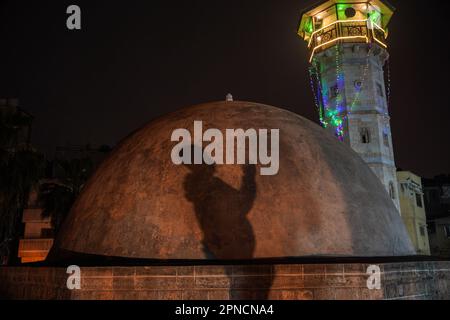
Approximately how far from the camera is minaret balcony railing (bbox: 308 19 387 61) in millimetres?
31609

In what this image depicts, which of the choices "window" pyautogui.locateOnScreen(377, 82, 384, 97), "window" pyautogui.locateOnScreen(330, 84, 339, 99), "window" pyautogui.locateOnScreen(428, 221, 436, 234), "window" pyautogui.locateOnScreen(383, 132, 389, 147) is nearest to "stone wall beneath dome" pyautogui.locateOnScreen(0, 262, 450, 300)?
"window" pyautogui.locateOnScreen(383, 132, 389, 147)

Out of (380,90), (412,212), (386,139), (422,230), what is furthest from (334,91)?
(422,230)

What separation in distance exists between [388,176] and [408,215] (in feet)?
19.4

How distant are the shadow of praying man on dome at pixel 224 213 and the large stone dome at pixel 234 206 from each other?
20mm

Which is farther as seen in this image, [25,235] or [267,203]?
[25,235]

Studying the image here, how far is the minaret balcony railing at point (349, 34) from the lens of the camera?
31609 millimetres

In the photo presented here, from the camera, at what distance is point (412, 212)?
33562mm

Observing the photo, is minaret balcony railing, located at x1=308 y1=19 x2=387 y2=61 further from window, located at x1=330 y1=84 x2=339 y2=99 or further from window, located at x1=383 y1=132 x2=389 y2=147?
window, located at x1=383 y1=132 x2=389 y2=147

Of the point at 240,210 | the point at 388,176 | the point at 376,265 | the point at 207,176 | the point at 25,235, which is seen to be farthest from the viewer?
the point at 388,176

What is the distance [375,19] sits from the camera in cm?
3366

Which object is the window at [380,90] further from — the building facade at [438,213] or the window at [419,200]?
the building facade at [438,213]

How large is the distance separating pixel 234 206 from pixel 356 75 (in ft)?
89.6
